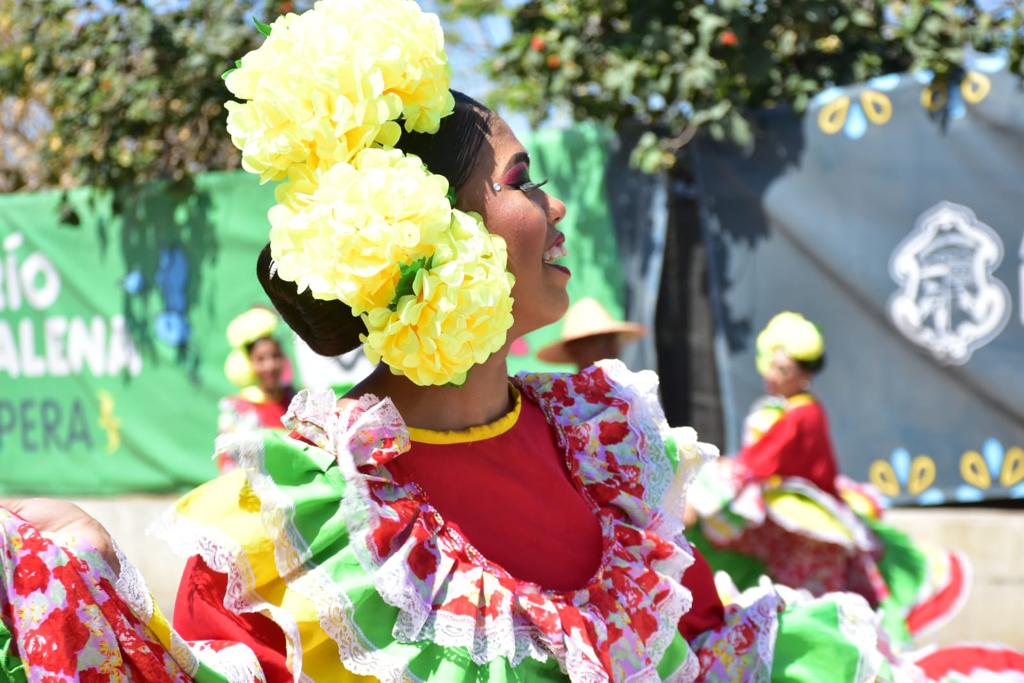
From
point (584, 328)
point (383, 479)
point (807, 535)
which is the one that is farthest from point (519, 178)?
point (807, 535)

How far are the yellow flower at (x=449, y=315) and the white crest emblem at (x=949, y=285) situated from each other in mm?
3773

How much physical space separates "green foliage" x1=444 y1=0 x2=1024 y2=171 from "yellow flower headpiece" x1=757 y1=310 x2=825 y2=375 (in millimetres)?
830

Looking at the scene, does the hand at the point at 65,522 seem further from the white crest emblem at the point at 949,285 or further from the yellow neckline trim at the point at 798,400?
the white crest emblem at the point at 949,285

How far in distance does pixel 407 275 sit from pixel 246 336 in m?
4.00

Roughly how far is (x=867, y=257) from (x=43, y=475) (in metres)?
4.68

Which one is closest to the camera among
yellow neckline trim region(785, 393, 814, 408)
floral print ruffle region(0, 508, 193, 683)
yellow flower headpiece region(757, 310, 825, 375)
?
floral print ruffle region(0, 508, 193, 683)

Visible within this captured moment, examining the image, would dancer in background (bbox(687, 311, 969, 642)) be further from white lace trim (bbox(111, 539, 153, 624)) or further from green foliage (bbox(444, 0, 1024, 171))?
white lace trim (bbox(111, 539, 153, 624))

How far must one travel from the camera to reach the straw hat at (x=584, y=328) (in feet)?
16.0

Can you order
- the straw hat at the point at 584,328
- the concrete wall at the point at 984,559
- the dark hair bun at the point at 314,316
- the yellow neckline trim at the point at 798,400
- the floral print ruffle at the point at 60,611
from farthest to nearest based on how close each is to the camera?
the concrete wall at the point at 984,559, the yellow neckline trim at the point at 798,400, the straw hat at the point at 584,328, the dark hair bun at the point at 314,316, the floral print ruffle at the point at 60,611

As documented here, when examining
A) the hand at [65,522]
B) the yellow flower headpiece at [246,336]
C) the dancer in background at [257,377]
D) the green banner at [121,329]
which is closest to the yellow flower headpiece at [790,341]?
the dancer in background at [257,377]

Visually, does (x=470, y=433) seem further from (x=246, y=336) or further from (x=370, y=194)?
(x=246, y=336)

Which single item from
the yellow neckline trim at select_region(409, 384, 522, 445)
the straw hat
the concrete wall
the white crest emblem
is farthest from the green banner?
the yellow neckline trim at select_region(409, 384, 522, 445)

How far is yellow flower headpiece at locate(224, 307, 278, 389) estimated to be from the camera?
5676 millimetres

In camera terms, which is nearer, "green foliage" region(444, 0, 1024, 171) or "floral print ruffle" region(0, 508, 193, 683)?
"floral print ruffle" region(0, 508, 193, 683)
